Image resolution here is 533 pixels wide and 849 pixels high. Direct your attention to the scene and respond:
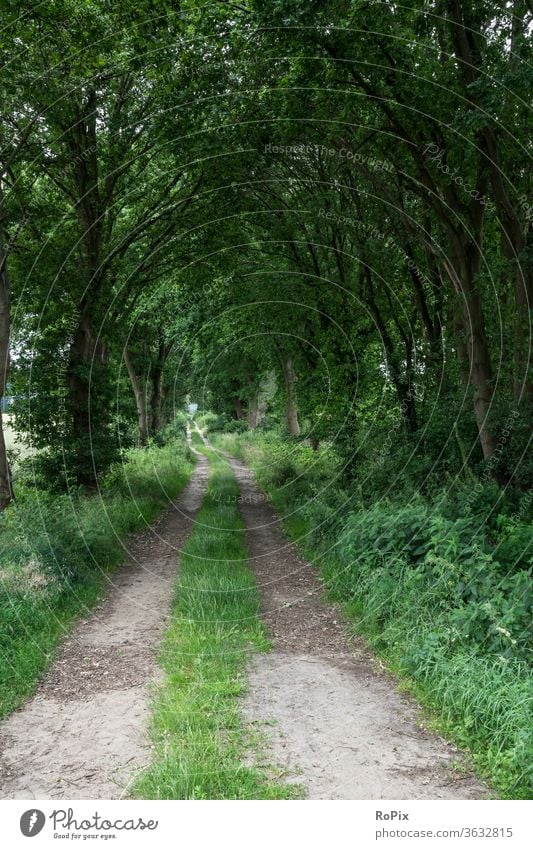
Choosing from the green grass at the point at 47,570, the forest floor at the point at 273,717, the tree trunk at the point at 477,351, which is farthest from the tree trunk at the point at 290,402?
the forest floor at the point at 273,717

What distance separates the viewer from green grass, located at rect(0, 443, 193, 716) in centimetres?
711

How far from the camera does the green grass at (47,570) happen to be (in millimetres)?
7113

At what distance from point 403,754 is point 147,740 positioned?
6.91 ft

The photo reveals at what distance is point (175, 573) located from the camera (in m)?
11.4

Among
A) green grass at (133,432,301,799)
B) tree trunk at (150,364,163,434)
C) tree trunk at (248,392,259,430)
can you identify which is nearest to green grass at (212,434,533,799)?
green grass at (133,432,301,799)

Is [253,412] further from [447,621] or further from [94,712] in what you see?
[94,712]

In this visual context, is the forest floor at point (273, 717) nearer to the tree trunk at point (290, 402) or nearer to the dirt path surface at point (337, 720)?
the dirt path surface at point (337, 720)

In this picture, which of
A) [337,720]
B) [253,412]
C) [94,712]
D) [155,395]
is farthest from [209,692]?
[253,412]

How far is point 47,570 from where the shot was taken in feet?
30.3

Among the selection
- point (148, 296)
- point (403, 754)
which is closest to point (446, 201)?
point (403, 754)

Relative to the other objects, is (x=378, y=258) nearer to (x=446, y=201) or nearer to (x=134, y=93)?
(x=446, y=201)

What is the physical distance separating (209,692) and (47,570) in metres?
3.96

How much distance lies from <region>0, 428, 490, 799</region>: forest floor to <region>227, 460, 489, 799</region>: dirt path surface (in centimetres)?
1

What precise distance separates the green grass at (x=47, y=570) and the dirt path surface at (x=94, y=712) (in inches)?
8.4
